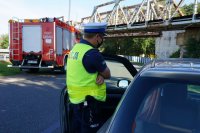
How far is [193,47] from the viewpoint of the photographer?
24734 mm

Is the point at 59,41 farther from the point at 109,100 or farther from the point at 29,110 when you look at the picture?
the point at 109,100

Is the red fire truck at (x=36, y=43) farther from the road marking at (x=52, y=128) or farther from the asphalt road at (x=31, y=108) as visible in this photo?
the road marking at (x=52, y=128)

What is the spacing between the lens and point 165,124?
252cm

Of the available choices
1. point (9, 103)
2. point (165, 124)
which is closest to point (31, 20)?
point (9, 103)

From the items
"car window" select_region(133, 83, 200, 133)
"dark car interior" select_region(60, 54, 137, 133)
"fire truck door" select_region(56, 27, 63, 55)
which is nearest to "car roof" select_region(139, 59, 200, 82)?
"car window" select_region(133, 83, 200, 133)

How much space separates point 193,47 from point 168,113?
23.0 meters

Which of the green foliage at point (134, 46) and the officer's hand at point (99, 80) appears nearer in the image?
the officer's hand at point (99, 80)

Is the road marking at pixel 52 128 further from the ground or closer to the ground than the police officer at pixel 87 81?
closer to the ground

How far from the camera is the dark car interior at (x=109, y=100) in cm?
380

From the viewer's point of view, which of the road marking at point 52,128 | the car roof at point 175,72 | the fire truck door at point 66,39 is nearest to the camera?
the car roof at point 175,72

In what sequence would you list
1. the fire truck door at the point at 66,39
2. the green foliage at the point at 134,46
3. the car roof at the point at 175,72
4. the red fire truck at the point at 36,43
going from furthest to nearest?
the green foliage at the point at 134,46, the fire truck door at the point at 66,39, the red fire truck at the point at 36,43, the car roof at the point at 175,72

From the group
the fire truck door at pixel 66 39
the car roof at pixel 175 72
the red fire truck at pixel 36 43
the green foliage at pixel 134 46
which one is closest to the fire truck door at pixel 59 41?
the red fire truck at pixel 36 43

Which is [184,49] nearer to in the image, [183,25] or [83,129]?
[183,25]

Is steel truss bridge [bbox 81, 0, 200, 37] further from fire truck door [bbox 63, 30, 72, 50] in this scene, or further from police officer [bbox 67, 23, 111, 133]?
police officer [bbox 67, 23, 111, 133]
